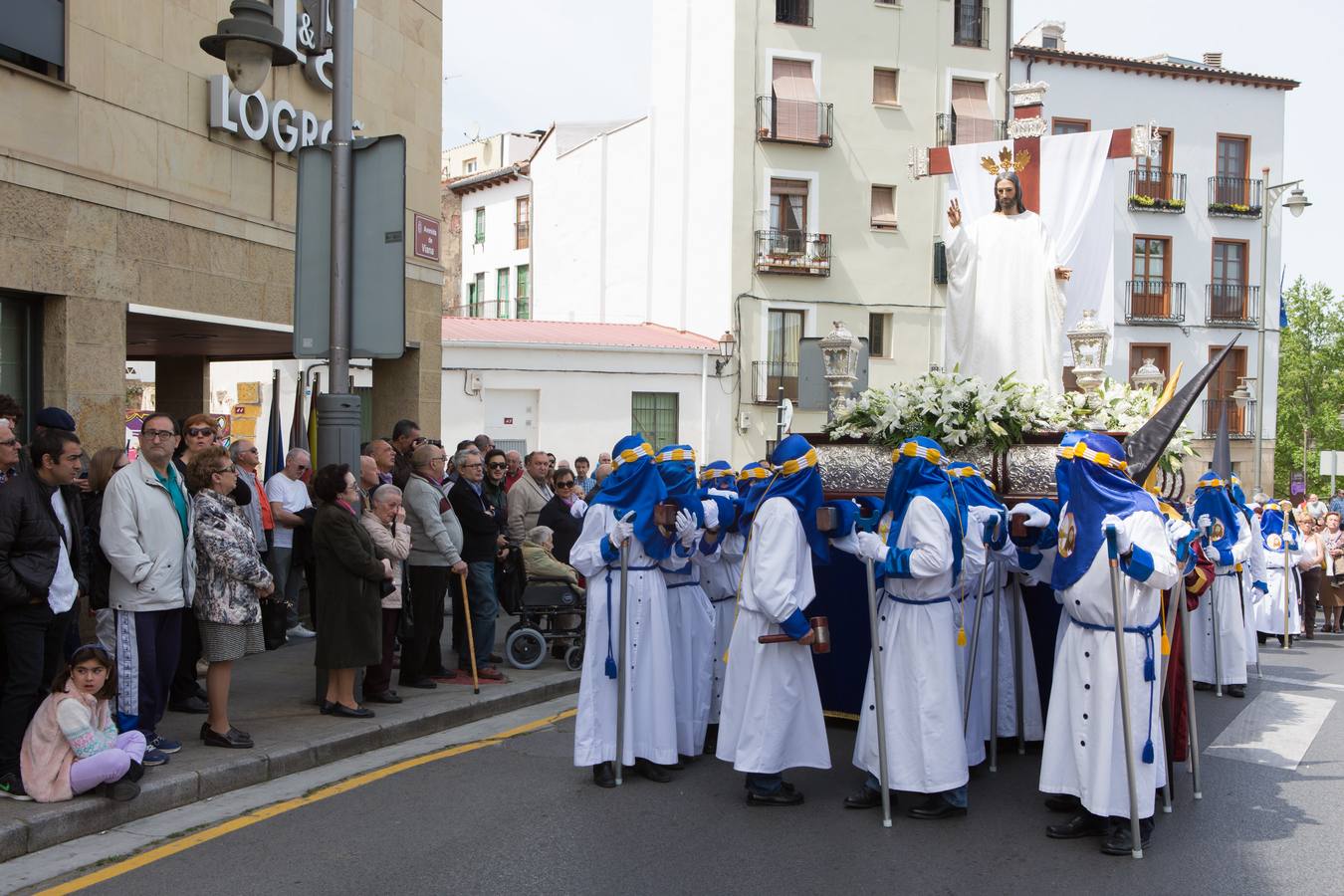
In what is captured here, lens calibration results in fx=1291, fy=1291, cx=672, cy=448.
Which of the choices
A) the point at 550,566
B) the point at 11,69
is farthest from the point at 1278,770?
the point at 11,69

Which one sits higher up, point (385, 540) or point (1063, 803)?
point (385, 540)

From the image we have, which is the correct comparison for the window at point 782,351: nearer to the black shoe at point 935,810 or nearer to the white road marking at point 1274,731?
the white road marking at point 1274,731

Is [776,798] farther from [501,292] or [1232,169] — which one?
[501,292]

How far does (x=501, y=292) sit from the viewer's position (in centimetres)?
4453

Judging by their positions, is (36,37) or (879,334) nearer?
(36,37)

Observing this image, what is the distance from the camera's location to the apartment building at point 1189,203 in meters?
37.5

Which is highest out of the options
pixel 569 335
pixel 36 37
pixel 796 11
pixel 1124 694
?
pixel 796 11

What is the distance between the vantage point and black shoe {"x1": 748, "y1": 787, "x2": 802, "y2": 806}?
23.0ft

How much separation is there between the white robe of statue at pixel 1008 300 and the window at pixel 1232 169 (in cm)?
3133

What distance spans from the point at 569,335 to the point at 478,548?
22576 mm

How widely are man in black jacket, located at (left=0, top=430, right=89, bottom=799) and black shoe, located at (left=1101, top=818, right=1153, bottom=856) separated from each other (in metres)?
5.33

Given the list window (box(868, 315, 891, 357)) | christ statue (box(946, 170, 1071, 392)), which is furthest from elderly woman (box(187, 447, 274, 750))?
window (box(868, 315, 891, 357))

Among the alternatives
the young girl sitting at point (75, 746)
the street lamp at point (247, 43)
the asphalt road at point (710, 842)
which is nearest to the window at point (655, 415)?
the street lamp at point (247, 43)

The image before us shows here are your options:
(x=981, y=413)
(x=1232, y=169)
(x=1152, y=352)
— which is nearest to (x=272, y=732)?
(x=981, y=413)
